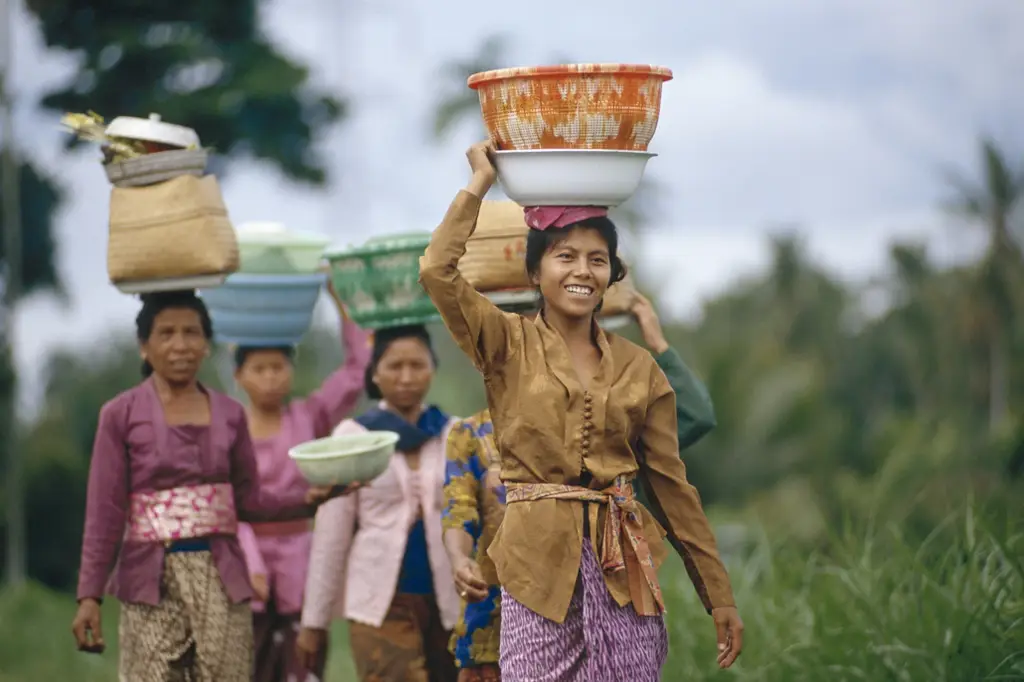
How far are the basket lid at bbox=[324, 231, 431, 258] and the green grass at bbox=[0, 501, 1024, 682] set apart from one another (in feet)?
7.54

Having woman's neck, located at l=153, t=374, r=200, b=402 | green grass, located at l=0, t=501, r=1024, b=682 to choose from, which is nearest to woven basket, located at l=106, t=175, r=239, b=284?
woman's neck, located at l=153, t=374, r=200, b=402

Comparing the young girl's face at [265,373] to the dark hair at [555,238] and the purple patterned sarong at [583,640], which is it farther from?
the purple patterned sarong at [583,640]

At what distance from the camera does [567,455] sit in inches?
186

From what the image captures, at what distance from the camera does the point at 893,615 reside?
22.6 ft

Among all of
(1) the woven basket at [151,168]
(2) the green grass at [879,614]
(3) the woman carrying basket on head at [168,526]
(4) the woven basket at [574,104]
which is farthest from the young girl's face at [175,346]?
(2) the green grass at [879,614]

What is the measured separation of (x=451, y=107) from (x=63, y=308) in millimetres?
6126

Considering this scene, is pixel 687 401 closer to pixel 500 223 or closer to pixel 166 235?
pixel 500 223

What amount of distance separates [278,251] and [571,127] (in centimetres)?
286

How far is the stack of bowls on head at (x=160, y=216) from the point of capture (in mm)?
6047

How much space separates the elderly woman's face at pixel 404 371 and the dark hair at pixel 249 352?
1084mm

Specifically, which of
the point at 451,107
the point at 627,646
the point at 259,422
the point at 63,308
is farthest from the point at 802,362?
the point at 627,646

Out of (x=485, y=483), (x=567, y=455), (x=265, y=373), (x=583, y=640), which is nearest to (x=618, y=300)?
(x=485, y=483)

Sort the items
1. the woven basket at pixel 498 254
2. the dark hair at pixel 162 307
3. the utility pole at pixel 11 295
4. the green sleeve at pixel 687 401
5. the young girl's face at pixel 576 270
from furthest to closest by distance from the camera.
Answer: the utility pole at pixel 11 295 < the dark hair at pixel 162 307 < the woven basket at pixel 498 254 < the green sleeve at pixel 687 401 < the young girl's face at pixel 576 270

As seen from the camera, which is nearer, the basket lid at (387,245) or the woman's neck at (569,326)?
the woman's neck at (569,326)
